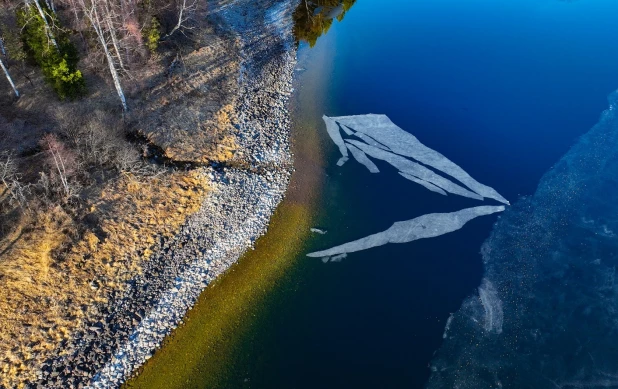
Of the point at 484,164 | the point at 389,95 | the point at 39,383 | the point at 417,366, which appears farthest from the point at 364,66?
the point at 39,383

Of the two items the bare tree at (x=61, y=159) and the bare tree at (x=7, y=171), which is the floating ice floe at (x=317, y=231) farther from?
the bare tree at (x=7, y=171)

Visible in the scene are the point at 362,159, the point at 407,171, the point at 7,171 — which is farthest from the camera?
the point at 362,159

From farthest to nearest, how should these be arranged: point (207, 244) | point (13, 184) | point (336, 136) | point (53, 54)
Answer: point (336, 136) < point (53, 54) < point (207, 244) < point (13, 184)

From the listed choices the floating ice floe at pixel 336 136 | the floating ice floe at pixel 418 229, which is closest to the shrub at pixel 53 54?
the floating ice floe at pixel 336 136

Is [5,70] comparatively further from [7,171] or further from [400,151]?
[400,151]

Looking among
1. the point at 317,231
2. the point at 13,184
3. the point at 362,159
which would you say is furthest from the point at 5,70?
the point at 362,159

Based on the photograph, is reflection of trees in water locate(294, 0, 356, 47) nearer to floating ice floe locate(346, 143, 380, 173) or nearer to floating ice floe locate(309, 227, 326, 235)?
floating ice floe locate(346, 143, 380, 173)

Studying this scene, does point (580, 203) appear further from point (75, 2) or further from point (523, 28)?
point (75, 2)
